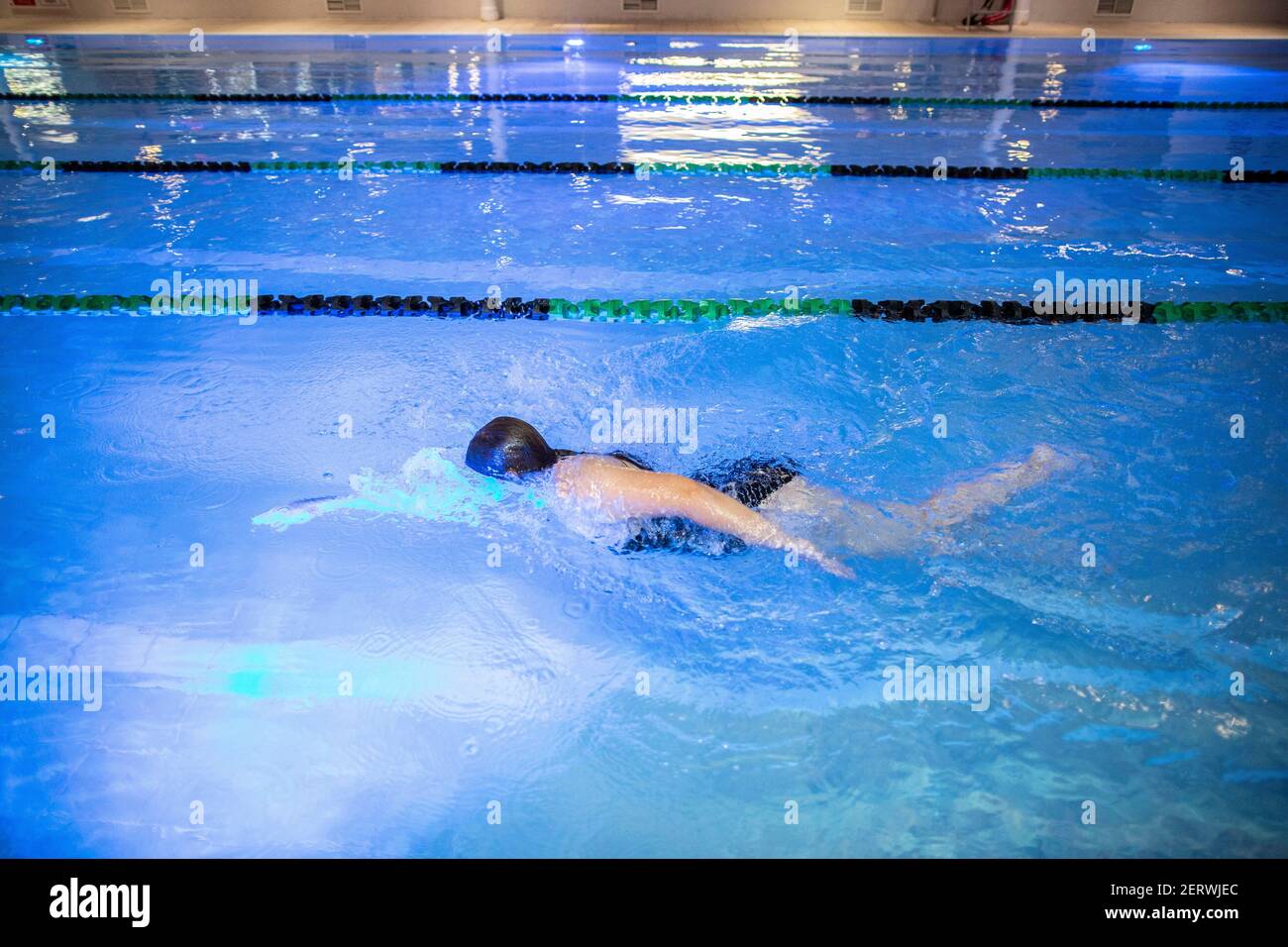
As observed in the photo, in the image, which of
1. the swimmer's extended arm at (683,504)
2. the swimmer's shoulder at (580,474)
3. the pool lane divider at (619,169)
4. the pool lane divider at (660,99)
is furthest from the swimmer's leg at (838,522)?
the pool lane divider at (660,99)

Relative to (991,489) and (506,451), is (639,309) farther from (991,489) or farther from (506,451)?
(991,489)

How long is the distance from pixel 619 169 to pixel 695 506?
5.05m

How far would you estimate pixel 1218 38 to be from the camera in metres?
13.6

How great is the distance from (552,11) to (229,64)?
6892mm

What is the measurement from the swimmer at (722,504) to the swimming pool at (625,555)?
0.10m

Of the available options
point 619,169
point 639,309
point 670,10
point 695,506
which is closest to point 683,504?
point 695,506

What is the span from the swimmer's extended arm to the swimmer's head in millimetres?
182

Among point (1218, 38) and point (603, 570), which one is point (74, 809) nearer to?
point (603, 570)

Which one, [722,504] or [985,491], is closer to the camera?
[722,504]

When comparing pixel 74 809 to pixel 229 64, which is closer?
pixel 74 809

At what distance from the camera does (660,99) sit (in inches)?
386

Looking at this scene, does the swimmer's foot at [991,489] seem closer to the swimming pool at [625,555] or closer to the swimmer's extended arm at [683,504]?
the swimming pool at [625,555]

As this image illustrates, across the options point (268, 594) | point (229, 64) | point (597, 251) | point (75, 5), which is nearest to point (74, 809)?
point (268, 594)
